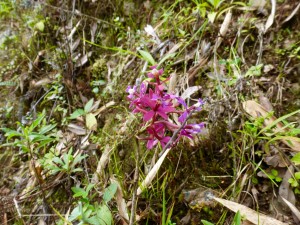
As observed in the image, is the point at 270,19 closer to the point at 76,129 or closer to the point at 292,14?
the point at 292,14

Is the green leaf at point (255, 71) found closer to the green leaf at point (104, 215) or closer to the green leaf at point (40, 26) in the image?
the green leaf at point (104, 215)

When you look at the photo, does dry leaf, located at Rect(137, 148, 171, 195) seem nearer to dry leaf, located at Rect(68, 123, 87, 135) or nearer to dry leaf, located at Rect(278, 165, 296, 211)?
dry leaf, located at Rect(278, 165, 296, 211)

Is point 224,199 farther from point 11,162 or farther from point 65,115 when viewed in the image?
point 11,162

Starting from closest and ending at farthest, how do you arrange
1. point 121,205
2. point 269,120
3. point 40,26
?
point 121,205 < point 269,120 < point 40,26

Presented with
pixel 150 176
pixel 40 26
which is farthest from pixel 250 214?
pixel 40 26

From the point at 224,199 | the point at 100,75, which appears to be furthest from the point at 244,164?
the point at 100,75

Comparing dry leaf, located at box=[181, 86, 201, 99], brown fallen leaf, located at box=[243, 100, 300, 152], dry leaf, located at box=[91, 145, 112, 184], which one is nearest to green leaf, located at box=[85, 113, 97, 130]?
dry leaf, located at box=[91, 145, 112, 184]
